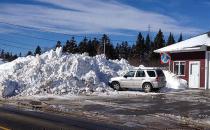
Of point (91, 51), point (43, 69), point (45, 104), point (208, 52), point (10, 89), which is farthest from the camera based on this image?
point (91, 51)

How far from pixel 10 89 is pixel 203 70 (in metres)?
15.0

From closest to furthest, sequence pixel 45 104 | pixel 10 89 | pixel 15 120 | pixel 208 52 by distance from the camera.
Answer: pixel 15 120 → pixel 45 104 → pixel 10 89 → pixel 208 52

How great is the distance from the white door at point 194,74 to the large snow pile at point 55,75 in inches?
231

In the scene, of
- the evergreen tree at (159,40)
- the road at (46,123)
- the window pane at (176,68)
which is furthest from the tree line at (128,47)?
the road at (46,123)

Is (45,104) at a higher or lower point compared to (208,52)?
lower

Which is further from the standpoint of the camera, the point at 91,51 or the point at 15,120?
the point at 91,51

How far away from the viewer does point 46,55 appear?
1252 inches

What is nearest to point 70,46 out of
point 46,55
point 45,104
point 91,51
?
point 91,51

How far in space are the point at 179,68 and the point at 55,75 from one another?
1118 centimetres

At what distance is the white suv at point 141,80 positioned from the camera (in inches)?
1117

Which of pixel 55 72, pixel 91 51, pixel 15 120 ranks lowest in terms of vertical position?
pixel 15 120

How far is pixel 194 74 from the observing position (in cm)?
3303

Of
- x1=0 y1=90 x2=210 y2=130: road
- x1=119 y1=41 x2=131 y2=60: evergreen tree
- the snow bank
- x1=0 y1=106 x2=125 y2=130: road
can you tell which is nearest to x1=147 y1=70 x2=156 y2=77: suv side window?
the snow bank

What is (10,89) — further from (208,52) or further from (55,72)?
(208,52)
